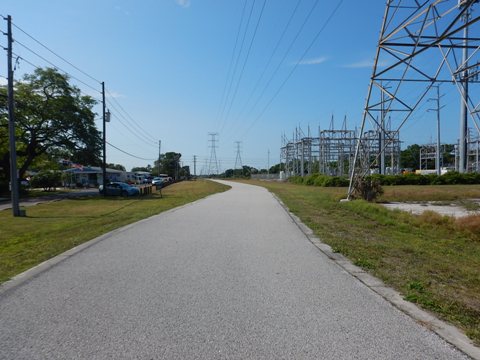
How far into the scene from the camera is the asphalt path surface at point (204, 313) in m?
3.71

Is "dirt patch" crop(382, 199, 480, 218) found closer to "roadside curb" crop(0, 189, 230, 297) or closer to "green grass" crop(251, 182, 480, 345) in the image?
"green grass" crop(251, 182, 480, 345)

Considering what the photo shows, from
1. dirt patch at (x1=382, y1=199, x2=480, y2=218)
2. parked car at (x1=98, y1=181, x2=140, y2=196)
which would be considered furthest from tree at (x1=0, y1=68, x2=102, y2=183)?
dirt patch at (x1=382, y1=199, x2=480, y2=218)

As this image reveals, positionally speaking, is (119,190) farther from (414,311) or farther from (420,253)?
(414,311)

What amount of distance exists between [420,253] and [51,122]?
37.2 metres

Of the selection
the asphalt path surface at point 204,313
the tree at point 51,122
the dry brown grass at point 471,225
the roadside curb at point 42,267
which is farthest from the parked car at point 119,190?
the dry brown grass at point 471,225

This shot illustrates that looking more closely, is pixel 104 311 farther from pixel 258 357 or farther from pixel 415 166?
pixel 415 166

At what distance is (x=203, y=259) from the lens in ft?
25.6

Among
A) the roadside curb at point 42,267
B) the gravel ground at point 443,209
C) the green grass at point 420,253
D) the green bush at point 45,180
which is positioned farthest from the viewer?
the green bush at point 45,180

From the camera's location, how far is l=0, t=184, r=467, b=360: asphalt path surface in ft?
12.2

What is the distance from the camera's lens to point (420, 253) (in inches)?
340

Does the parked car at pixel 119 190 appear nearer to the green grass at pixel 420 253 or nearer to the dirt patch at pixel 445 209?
Result: the dirt patch at pixel 445 209

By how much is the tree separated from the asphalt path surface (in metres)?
33.7

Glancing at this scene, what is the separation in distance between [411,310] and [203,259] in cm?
412

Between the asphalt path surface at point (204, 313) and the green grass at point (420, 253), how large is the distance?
0.59 m
